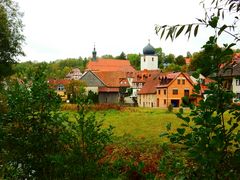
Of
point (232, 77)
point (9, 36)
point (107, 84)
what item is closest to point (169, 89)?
point (107, 84)

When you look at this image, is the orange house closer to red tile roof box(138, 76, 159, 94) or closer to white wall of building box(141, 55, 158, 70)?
red tile roof box(138, 76, 159, 94)

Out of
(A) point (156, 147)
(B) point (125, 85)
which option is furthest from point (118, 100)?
(A) point (156, 147)

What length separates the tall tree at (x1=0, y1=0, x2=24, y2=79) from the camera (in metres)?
40.8

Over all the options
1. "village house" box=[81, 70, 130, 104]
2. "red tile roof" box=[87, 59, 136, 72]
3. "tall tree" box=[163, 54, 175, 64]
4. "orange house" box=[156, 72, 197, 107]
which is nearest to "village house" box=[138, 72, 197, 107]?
"orange house" box=[156, 72, 197, 107]

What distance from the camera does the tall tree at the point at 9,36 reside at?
40.8 metres

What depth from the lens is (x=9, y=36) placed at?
4200 centimetres

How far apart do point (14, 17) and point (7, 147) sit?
4029cm

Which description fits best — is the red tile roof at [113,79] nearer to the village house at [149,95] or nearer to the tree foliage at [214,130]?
the village house at [149,95]

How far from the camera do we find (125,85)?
8350 centimetres

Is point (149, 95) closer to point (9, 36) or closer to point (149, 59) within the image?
point (9, 36)

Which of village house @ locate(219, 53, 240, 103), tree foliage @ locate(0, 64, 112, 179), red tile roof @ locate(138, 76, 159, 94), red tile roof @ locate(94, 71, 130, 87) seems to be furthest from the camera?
red tile roof @ locate(94, 71, 130, 87)

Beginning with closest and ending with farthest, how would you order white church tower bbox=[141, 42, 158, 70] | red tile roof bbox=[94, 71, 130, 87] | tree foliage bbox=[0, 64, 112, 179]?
tree foliage bbox=[0, 64, 112, 179] < red tile roof bbox=[94, 71, 130, 87] < white church tower bbox=[141, 42, 158, 70]

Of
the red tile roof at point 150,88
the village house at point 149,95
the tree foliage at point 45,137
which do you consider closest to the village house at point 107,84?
the village house at point 149,95

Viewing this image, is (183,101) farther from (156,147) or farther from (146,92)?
(146,92)
